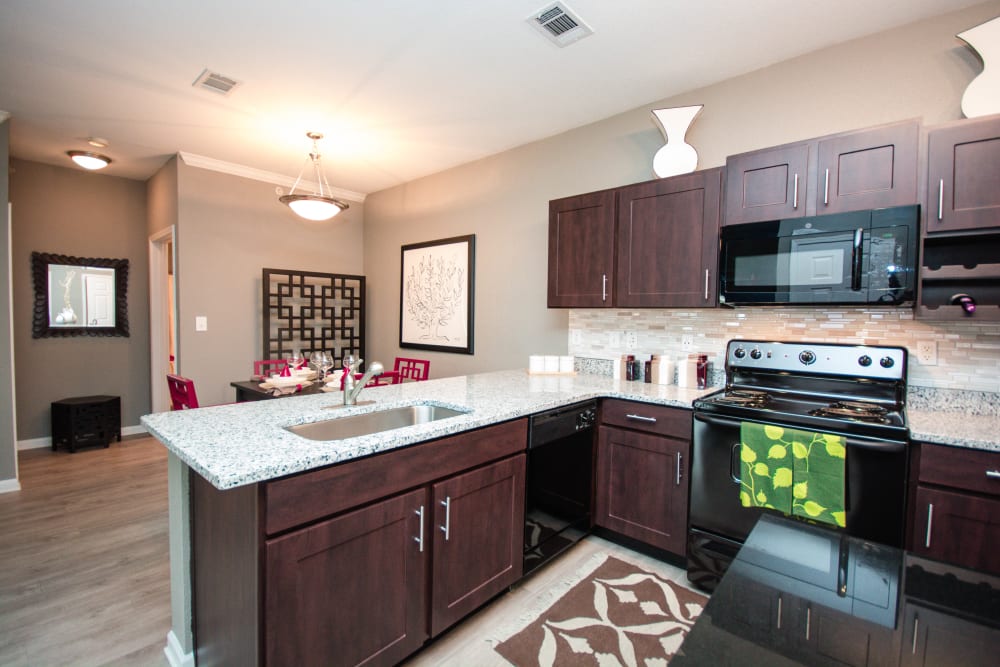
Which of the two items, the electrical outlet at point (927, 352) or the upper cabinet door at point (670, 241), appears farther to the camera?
the upper cabinet door at point (670, 241)

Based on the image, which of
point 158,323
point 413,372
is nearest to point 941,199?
point 413,372

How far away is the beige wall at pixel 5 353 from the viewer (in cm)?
319

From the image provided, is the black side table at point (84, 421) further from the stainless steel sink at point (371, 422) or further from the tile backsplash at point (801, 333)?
the tile backsplash at point (801, 333)

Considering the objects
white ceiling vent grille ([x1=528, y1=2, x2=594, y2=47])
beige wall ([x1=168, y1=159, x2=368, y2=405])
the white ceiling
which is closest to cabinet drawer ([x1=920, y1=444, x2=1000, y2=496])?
the white ceiling

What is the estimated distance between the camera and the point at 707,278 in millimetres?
2377

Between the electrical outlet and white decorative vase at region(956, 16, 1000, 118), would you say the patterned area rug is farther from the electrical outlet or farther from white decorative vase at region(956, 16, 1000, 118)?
white decorative vase at region(956, 16, 1000, 118)

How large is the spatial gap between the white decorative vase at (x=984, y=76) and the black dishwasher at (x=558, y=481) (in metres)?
2.08

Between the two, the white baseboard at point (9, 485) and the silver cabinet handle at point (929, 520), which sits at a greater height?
the silver cabinet handle at point (929, 520)

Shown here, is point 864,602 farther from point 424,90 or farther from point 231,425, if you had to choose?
point 424,90

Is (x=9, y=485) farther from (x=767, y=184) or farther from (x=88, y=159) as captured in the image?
(x=767, y=184)

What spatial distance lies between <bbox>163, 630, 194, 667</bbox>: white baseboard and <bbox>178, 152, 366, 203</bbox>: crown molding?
374 cm

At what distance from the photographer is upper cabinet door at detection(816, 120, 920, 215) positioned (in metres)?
1.88

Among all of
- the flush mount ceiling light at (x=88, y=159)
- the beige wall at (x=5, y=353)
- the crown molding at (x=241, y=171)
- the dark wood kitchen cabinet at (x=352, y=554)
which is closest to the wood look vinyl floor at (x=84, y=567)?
the beige wall at (x=5, y=353)

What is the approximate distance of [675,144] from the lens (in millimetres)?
2668
